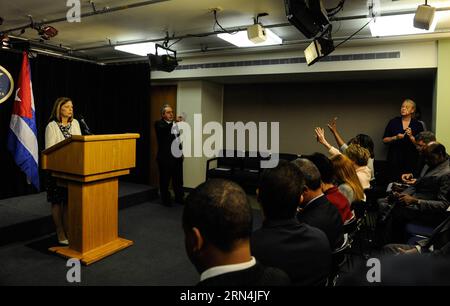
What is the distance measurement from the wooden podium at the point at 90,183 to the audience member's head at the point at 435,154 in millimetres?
2807

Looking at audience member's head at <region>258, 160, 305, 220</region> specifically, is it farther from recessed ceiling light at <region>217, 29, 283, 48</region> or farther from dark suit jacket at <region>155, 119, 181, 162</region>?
dark suit jacket at <region>155, 119, 181, 162</region>

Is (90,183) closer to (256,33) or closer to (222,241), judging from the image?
(256,33)

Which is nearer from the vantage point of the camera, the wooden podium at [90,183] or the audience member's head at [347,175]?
the audience member's head at [347,175]

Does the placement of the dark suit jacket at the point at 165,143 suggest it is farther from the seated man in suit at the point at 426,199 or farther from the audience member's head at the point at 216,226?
the audience member's head at the point at 216,226

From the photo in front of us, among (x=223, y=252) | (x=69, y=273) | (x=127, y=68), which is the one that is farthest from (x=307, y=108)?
(x=223, y=252)

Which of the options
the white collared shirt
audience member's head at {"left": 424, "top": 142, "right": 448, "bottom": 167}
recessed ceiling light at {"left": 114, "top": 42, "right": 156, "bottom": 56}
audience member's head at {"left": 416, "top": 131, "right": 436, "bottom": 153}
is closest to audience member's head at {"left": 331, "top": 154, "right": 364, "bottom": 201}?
audience member's head at {"left": 424, "top": 142, "right": 448, "bottom": 167}

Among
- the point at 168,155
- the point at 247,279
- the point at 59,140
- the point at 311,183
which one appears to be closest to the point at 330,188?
the point at 311,183

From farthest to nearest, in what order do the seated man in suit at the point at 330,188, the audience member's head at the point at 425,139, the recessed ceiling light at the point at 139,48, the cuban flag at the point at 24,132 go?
the recessed ceiling light at the point at 139,48 < the cuban flag at the point at 24,132 < the audience member's head at the point at 425,139 < the seated man in suit at the point at 330,188

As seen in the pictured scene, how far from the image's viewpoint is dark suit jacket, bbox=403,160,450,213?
2.73 metres

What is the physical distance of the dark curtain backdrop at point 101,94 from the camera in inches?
202

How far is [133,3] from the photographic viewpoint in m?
3.29

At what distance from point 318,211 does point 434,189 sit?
5.84 feet

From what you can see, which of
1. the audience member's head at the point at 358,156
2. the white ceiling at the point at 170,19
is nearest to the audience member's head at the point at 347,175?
the audience member's head at the point at 358,156
